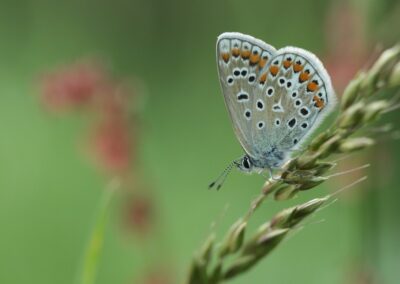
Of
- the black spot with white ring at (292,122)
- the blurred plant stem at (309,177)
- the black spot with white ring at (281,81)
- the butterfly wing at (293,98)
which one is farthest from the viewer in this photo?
the black spot with white ring at (292,122)

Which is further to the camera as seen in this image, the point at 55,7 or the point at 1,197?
the point at 55,7

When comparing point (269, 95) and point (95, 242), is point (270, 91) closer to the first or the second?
point (269, 95)

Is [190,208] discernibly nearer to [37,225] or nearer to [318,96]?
[37,225]

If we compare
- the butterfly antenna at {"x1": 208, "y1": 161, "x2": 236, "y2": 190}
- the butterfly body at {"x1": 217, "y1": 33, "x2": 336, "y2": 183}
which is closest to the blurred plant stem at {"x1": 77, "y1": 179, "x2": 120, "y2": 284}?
the butterfly antenna at {"x1": 208, "y1": 161, "x2": 236, "y2": 190}

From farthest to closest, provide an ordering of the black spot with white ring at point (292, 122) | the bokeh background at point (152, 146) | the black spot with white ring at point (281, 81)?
the bokeh background at point (152, 146), the black spot with white ring at point (292, 122), the black spot with white ring at point (281, 81)

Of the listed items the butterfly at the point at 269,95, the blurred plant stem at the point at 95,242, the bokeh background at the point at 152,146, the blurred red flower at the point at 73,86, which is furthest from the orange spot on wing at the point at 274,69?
the blurred red flower at the point at 73,86

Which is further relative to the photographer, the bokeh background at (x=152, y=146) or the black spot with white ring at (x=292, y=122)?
the bokeh background at (x=152, y=146)

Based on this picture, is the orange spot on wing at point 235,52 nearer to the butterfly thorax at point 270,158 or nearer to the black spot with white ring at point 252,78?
the black spot with white ring at point 252,78

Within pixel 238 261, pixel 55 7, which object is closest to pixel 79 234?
pixel 55 7
